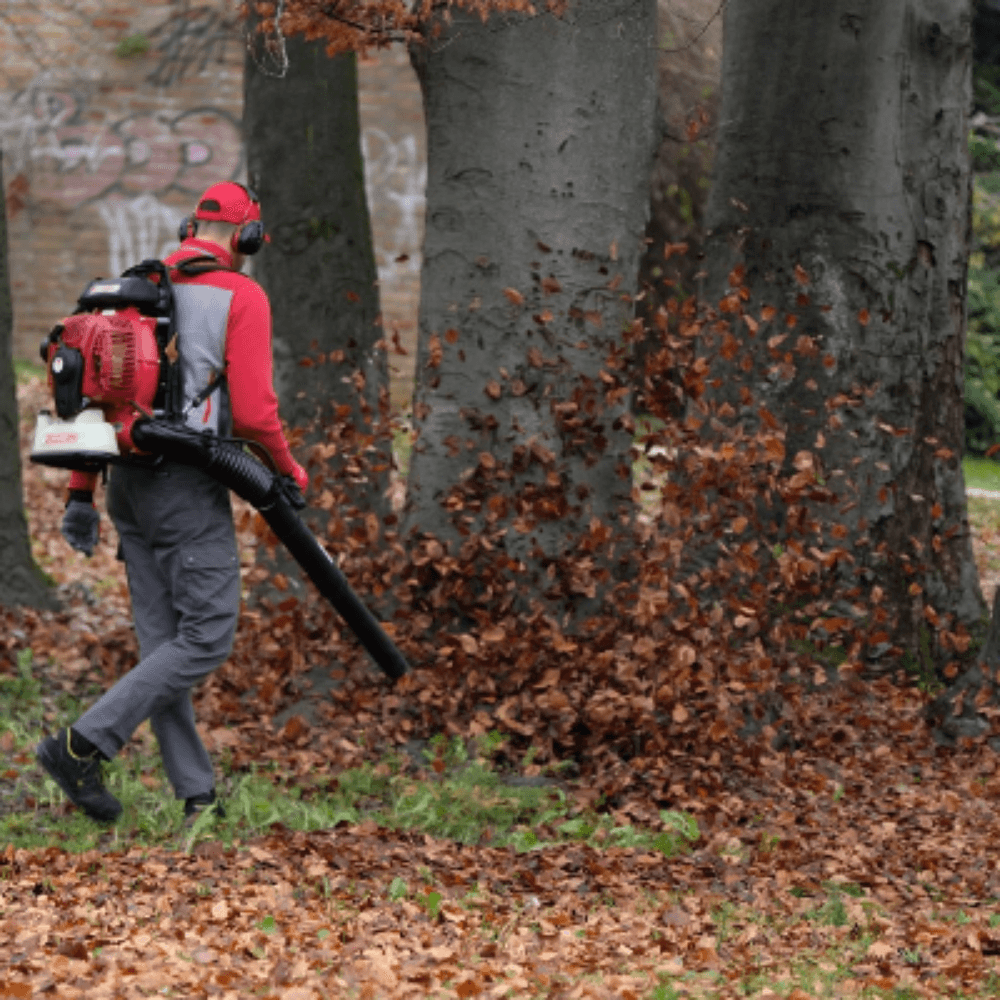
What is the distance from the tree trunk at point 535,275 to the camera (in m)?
6.45

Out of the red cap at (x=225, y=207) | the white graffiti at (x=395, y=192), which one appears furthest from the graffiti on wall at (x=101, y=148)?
the red cap at (x=225, y=207)

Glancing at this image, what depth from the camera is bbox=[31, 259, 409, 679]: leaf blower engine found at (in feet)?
16.4

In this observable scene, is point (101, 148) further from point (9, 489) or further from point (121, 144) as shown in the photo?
point (9, 489)

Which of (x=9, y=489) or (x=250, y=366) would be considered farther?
(x=9, y=489)

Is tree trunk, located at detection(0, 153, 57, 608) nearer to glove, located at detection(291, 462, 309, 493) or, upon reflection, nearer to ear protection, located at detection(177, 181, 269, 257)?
ear protection, located at detection(177, 181, 269, 257)

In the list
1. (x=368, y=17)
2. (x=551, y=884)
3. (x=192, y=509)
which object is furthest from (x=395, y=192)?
(x=551, y=884)

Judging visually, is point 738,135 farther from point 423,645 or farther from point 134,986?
point 134,986

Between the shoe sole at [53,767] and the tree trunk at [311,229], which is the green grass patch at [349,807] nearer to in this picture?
the shoe sole at [53,767]

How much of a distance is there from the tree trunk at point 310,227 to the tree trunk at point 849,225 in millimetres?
2458

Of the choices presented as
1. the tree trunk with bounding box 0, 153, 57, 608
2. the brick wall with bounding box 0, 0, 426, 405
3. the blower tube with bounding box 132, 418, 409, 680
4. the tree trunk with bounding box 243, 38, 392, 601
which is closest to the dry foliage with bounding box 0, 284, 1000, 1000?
the blower tube with bounding box 132, 418, 409, 680

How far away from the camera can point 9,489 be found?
8.62 metres

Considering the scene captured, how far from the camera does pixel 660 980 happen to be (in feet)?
13.7

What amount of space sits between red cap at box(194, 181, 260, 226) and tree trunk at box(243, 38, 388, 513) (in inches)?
133

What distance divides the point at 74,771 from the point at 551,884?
5.53 ft
